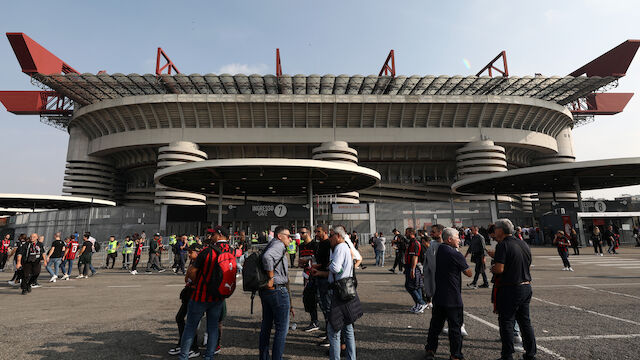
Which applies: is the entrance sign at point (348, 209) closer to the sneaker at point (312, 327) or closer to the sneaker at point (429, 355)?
the sneaker at point (312, 327)

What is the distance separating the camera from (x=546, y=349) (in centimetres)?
414

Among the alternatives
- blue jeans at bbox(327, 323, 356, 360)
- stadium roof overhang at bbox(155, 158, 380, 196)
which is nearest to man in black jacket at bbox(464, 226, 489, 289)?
blue jeans at bbox(327, 323, 356, 360)

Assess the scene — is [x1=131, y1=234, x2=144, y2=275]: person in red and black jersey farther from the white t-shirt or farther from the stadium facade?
the stadium facade

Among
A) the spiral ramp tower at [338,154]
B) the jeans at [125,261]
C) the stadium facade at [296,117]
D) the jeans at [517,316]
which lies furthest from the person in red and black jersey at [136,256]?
the spiral ramp tower at [338,154]

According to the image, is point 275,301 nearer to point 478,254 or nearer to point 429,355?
point 429,355

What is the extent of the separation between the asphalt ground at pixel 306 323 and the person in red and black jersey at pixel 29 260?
38cm

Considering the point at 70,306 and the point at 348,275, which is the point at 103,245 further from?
the point at 348,275

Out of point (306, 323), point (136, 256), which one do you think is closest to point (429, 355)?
point (306, 323)

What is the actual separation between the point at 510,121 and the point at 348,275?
47578 mm

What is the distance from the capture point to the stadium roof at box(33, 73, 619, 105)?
3491 centimetres

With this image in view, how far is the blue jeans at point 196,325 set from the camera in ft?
11.7

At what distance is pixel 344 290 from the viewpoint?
11.5 feet

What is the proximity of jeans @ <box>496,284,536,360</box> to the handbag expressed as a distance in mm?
1986

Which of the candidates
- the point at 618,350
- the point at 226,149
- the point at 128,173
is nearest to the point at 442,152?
the point at 226,149
